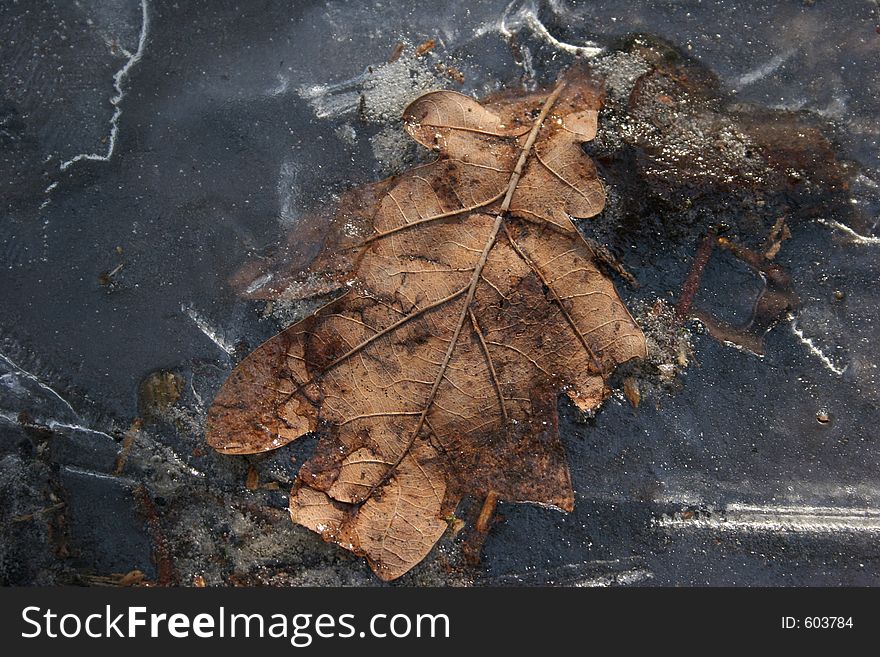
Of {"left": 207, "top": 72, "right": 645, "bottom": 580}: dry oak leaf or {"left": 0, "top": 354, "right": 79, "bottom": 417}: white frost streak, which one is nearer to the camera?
{"left": 207, "top": 72, "right": 645, "bottom": 580}: dry oak leaf

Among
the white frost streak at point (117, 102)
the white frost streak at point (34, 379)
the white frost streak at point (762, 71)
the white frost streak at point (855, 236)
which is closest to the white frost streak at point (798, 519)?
the white frost streak at point (855, 236)

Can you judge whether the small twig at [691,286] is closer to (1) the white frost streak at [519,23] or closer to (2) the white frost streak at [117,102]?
(1) the white frost streak at [519,23]

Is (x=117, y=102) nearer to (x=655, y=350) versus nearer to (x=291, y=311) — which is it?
(x=291, y=311)

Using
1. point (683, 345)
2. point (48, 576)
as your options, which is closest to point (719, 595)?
point (683, 345)

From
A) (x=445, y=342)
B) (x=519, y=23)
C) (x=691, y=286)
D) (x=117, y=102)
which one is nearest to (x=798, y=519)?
(x=691, y=286)

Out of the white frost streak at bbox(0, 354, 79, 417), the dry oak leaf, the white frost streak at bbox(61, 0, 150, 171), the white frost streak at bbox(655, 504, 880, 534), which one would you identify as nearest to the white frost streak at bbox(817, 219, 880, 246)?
the dry oak leaf

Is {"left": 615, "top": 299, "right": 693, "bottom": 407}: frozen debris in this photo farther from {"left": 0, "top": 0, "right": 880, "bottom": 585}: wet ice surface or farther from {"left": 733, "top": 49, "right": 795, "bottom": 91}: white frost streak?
{"left": 733, "top": 49, "right": 795, "bottom": 91}: white frost streak
